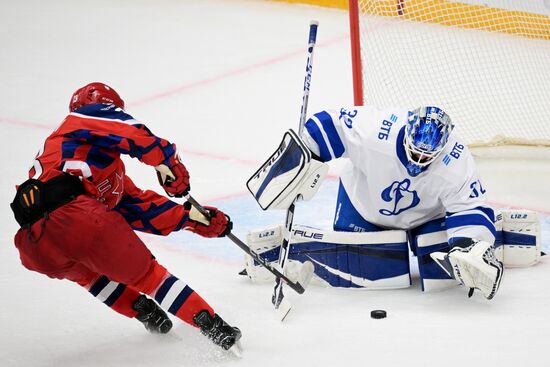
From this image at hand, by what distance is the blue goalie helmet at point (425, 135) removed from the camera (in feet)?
10.9

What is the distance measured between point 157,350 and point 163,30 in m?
4.46

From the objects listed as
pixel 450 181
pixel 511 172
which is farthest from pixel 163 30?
pixel 450 181

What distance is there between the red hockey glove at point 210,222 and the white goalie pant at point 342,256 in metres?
0.25

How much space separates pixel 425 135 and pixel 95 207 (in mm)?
1104

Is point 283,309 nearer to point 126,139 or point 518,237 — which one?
point 126,139

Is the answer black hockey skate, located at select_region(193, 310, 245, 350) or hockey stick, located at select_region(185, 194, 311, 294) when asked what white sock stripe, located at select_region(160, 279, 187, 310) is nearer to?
black hockey skate, located at select_region(193, 310, 245, 350)

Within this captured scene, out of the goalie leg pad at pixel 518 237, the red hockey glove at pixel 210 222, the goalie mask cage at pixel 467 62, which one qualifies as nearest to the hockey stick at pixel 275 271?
the red hockey glove at pixel 210 222

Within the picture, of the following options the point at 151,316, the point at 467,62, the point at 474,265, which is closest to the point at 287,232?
the point at 151,316

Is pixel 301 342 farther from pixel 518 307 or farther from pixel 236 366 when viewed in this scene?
pixel 518 307

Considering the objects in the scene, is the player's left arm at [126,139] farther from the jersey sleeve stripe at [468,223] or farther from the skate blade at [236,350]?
the jersey sleeve stripe at [468,223]

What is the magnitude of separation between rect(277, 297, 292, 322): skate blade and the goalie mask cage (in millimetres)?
1685

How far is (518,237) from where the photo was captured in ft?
12.3

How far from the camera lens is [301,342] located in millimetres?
3221

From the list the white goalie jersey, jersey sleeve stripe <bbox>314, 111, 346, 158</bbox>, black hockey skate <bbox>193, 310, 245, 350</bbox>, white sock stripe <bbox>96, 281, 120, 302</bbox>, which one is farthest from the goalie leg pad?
white sock stripe <bbox>96, 281, 120, 302</bbox>
